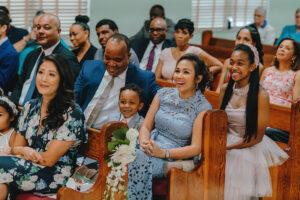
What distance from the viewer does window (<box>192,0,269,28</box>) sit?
9.90 metres

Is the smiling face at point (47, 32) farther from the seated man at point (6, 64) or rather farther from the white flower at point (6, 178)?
the white flower at point (6, 178)

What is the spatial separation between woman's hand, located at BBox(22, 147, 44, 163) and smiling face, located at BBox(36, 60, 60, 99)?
354 mm

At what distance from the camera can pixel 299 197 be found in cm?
370

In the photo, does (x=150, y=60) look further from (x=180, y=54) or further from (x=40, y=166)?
(x=40, y=166)

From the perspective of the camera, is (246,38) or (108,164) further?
(246,38)

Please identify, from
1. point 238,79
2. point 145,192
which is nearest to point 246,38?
point 238,79

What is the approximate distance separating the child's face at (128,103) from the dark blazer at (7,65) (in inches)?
73.8

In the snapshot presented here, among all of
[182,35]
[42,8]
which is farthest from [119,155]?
[42,8]

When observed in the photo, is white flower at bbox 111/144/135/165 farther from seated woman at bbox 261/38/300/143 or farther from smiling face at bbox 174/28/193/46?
smiling face at bbox 174/28/193/46

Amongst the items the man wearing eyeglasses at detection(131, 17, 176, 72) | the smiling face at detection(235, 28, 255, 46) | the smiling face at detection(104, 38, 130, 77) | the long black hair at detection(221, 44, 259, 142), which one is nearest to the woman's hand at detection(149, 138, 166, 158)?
the long black hair at detection(221, 44, 259, 142)

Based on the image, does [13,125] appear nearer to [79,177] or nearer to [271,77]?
[79,177]

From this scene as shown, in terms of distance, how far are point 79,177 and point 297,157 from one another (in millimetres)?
1580

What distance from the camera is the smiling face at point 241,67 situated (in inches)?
136

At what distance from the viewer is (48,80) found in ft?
9.91
